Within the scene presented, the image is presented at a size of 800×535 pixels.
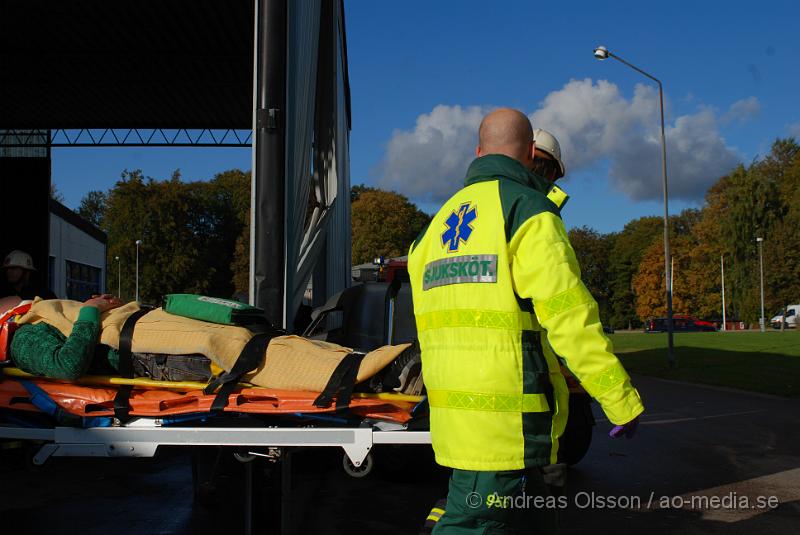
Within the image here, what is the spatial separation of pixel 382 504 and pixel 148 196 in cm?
6936

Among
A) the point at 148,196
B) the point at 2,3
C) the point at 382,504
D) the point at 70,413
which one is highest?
the point at 148,196

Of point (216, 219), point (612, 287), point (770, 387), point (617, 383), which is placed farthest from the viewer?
point (612, 287)

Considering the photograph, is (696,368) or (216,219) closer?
(696,368)

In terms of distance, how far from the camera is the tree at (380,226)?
246 ft

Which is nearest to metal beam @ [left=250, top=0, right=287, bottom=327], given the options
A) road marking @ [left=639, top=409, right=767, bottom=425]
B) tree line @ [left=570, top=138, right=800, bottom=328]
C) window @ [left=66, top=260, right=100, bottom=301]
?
road marking @ [left=639, top=409, right=767, bottom=425]

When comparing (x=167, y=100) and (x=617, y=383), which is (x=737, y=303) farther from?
(x=617, y=383)

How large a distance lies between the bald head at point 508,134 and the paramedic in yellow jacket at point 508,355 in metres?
0.15

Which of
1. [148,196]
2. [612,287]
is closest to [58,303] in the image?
[148,196]

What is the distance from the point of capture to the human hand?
4.06 meters

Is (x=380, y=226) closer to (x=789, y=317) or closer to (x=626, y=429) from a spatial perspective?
(x=789, y=317)

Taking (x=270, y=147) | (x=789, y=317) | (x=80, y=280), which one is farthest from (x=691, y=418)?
(x=789, y=317)

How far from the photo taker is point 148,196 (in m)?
71.6

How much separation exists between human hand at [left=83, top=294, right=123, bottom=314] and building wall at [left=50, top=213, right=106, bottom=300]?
76.1 ft

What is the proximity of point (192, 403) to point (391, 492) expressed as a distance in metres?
3.41
